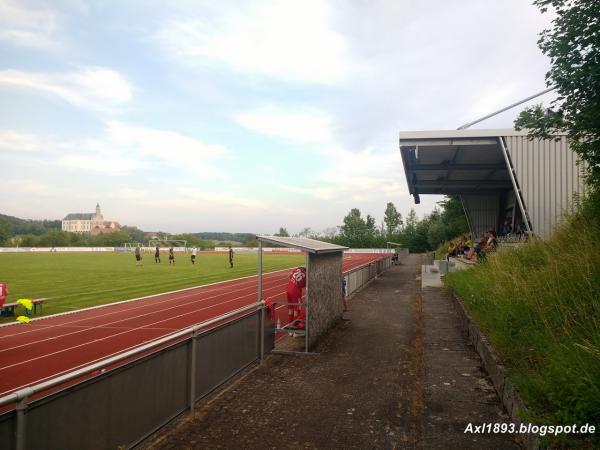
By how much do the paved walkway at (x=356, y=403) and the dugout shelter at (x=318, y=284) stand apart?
55cm

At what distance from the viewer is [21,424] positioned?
3.08 m

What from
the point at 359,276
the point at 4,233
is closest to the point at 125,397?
the point at 359,276

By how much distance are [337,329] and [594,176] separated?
6.40 metres

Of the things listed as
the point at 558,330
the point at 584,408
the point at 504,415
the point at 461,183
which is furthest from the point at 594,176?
the point at 461,183

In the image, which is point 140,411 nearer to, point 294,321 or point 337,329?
point 294,321

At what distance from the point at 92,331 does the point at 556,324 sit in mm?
10949

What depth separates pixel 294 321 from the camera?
9.45 m

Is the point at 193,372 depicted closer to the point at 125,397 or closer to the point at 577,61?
the point at 125,397

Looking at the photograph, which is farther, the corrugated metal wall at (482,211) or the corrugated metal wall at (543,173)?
the corrugated metal wall at (482,211)

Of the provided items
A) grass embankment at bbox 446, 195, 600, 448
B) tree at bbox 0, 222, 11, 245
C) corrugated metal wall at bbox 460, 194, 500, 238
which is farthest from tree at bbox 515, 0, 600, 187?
tree at bbox 0, 222, 11, 245

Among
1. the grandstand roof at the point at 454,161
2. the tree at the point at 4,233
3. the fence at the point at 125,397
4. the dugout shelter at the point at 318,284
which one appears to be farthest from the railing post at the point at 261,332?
the tree at the point at 4,233

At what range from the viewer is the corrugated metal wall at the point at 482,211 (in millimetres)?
35875

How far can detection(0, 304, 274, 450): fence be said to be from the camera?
10.6 ft

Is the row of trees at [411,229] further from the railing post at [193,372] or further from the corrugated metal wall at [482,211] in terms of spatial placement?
the railing post at [193,372]
